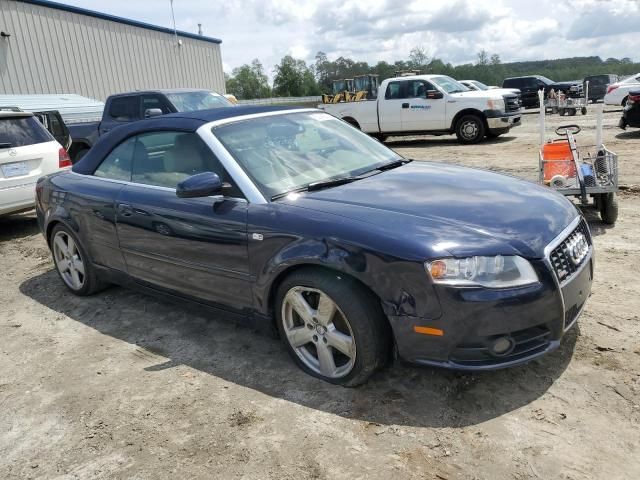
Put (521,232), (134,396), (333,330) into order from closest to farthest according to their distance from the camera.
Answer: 1. (521,232)
2. (333,330)
3. (134,396)

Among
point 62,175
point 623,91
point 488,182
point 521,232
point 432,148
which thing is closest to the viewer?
point 521,232

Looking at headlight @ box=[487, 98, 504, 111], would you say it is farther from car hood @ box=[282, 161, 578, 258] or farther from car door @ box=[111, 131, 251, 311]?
car door @ box=[111, 131, 251, 311]

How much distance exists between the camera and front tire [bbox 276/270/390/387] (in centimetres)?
280

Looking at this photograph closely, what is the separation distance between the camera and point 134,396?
3184 mm

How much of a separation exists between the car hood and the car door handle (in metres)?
1.37

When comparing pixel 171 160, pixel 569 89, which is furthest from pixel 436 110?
pixel 569 89

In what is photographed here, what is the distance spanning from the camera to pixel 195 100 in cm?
1085

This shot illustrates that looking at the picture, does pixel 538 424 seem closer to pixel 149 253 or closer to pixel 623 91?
pixel 149 253

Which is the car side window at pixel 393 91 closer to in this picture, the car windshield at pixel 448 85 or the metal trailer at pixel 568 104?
the car windshield at pixel 448 85

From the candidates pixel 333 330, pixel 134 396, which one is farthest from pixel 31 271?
pixel 333 330

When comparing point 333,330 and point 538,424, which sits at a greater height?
point 333,330

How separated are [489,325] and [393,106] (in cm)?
1338

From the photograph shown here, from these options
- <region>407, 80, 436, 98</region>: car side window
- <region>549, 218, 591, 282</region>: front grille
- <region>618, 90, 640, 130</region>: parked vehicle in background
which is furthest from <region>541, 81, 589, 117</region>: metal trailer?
<region>549, 218, 591, 282</region>: front grille

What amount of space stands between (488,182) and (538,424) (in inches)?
62.3
